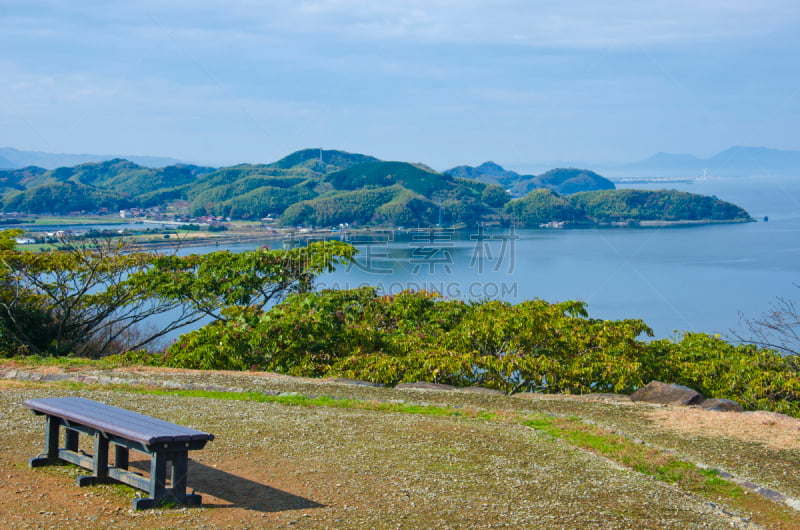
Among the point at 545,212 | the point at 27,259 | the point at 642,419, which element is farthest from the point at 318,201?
the point at 642,419

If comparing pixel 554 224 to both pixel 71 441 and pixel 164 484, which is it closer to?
pixel 71 441

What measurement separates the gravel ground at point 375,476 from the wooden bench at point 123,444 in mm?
103

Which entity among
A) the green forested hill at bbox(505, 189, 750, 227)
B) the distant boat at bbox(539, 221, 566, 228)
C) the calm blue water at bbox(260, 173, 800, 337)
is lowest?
the calm blue water at bbox(260, 173, 800, 337)

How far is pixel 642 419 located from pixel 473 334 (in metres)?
3.89

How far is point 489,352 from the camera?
11523mm

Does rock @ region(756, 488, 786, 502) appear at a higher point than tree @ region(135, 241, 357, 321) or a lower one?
lower

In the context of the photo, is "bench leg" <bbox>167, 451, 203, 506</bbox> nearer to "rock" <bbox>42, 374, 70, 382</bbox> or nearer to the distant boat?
"rock" <bbox>42, 374, 70, 382</bbox>

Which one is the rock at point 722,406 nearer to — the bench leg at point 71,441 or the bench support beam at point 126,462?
the bench support beam at point 126,462

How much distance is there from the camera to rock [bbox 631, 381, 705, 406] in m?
8.83

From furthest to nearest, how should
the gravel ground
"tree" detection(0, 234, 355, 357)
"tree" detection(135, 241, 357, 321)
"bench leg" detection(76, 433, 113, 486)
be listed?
"tree" detection(135, 241, 357, 321), "tree" detection(0, 234, 355, 357), "bench leg" detection(76, 433, 113, 486), the gravel ground

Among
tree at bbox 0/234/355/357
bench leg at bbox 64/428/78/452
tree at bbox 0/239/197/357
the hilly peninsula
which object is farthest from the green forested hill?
bench leg at bbox 64/428/78/452

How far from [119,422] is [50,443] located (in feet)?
3.14

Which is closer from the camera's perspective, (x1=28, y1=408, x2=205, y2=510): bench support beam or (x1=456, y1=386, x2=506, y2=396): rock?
(x1=28, y1=408, x2=205, y2=510): bench support beam

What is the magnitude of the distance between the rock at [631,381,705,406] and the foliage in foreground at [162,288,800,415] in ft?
4.58
